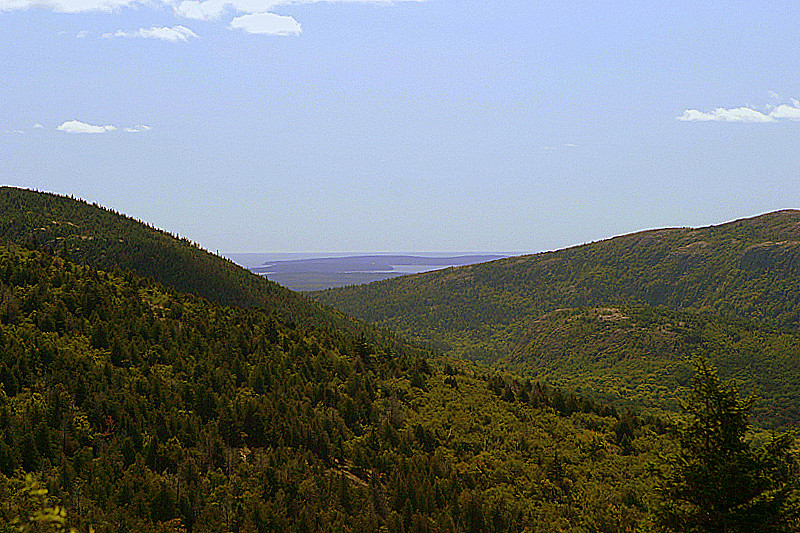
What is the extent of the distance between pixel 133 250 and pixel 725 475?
117688mm

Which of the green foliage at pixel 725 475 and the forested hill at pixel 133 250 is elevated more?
the forested hill at pixel 133 250

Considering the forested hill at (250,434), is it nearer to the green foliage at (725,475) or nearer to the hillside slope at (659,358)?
the green foliage at (725,475)

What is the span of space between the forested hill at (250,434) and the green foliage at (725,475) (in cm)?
194

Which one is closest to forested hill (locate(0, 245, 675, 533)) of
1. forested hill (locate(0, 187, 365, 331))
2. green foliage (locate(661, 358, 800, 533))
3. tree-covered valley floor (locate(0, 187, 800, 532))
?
tree-covered valley floor (locate(0, 187, 800, 532))

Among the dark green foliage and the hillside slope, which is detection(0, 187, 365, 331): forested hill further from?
the hillside slope

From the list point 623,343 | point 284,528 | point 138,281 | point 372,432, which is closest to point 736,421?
point 284,528

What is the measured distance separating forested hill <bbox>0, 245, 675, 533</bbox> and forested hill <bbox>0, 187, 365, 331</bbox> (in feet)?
133

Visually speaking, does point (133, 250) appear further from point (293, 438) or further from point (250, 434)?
point (293, 438)

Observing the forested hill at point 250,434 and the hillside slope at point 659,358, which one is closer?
the forested hill at point 250,434

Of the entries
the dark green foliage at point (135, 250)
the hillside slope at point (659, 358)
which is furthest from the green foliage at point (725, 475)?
the hillside slope at point (659, 358)

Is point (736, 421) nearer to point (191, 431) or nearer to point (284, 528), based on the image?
point (284, 528)

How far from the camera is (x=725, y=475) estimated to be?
69.7ft

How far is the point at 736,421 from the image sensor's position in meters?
21.5

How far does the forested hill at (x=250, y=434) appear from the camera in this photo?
33188mm
